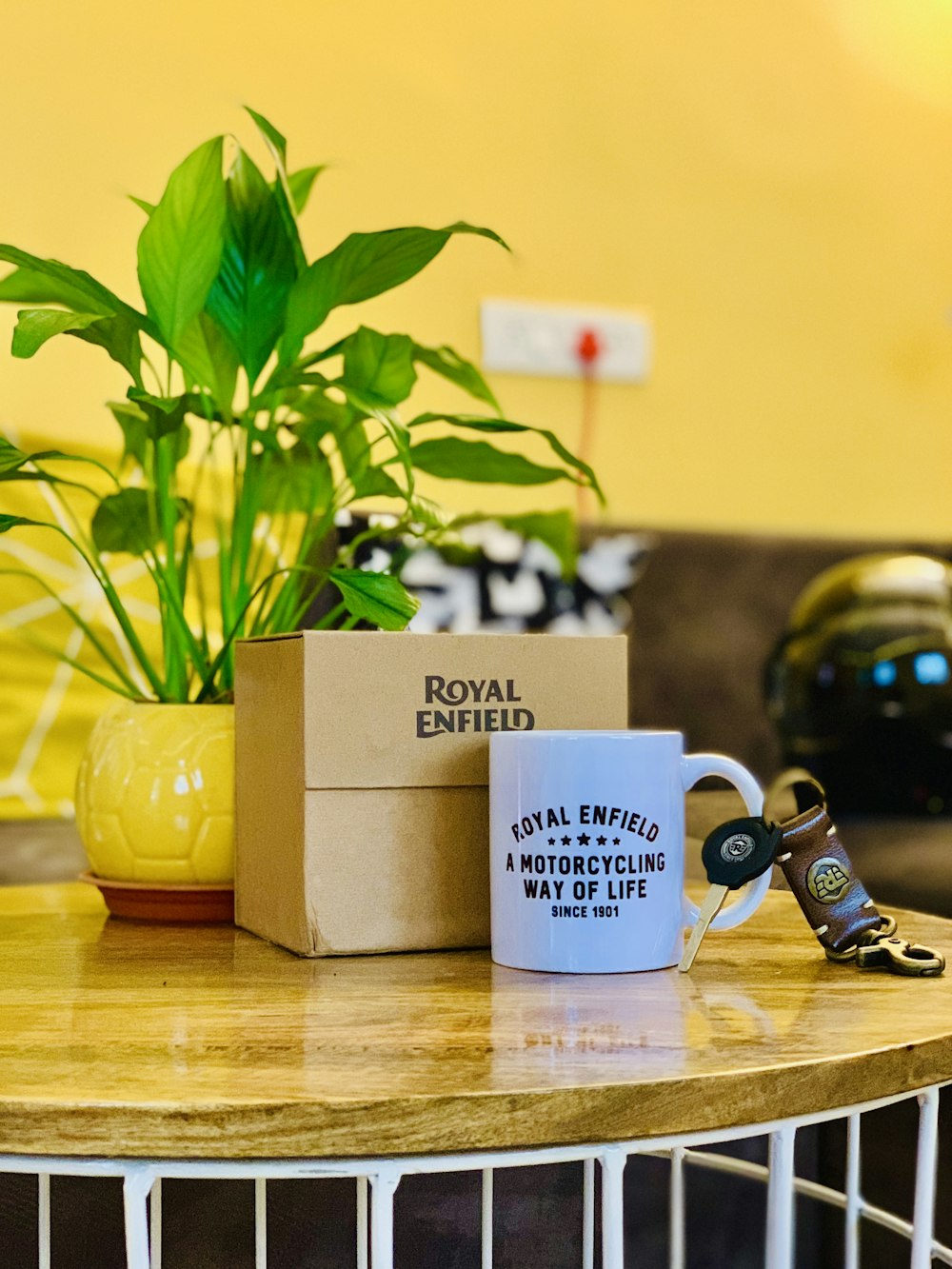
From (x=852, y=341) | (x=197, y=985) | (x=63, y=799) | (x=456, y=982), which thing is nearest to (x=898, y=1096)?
(x=456, y=982)

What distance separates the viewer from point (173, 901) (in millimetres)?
874

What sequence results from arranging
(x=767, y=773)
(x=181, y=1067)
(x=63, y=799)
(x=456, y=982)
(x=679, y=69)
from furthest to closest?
1. (x=679, y=69)
2. (x=767, y=773)
3. (x=63, y=799)
4. (x=456, y=982)
5. (x=181, y=1067)

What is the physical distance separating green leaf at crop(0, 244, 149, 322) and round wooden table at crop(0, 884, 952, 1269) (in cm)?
39

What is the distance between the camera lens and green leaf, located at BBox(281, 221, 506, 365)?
0.86 m

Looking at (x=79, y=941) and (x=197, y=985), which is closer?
(x=197, y=985)

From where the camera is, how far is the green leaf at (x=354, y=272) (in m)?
0.86

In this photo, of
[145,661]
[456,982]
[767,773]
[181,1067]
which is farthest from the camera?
[767,773]

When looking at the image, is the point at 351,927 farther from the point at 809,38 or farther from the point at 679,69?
the point at 809,38

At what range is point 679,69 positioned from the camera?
2.19 m

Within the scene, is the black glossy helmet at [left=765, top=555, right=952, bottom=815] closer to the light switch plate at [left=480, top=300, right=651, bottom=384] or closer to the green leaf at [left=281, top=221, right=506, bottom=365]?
the light switch plate at [left=480, top=300, right=651, bottom=384]

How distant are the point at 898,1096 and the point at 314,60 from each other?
179cm

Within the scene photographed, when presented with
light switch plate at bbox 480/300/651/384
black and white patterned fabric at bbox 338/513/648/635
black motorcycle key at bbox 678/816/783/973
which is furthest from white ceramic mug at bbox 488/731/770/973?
light switch plate at bbox 480/300/651/384

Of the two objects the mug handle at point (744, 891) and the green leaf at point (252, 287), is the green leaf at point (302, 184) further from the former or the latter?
the mug handle at point (744, 891)

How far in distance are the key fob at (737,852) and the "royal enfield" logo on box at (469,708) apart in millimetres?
138
